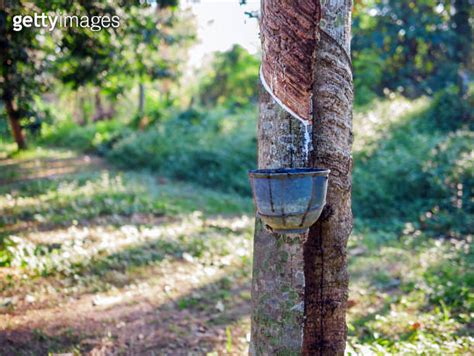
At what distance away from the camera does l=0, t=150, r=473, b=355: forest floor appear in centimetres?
344

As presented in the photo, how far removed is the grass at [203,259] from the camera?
3545 millimetres

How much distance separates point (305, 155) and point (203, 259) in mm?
3167

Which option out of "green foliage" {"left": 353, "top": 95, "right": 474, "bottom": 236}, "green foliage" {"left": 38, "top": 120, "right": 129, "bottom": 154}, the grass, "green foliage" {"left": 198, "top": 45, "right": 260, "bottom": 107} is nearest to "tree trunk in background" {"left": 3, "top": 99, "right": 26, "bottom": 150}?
the grass

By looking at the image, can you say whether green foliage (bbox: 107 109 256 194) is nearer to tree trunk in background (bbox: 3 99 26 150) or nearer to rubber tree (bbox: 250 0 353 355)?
tree trunk in background (bbox: 3 99 26 150)

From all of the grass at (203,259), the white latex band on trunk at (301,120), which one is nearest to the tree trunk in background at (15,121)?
→ the grass at (203,259)

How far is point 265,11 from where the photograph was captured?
215cm

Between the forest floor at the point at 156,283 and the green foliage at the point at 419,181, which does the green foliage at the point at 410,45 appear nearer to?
the green foliage at the point at 419,181

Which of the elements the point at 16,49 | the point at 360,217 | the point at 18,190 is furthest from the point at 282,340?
the point at 18,190

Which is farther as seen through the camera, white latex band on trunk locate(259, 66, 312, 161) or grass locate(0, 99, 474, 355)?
grass locate(0, 99, 474, 355)

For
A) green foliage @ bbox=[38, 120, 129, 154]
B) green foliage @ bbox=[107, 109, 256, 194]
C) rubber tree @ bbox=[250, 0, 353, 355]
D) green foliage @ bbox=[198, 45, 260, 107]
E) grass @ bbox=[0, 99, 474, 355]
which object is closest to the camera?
rubber tree @ bbox=[250, 0, 353, 355]

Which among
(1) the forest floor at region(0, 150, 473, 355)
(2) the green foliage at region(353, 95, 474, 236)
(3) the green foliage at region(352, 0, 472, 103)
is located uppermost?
(3) the green foliage at region(352, 0, 472, 103)

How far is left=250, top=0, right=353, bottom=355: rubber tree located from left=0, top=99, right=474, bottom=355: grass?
964 mm

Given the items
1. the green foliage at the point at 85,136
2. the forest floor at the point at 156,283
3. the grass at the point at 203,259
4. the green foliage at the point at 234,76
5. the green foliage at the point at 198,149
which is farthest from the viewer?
the green foliage at the point at 234,76

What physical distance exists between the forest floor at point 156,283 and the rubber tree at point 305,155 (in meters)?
0.99
